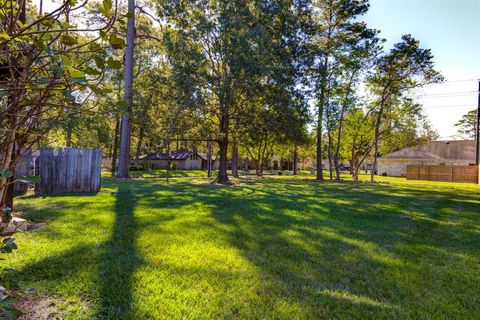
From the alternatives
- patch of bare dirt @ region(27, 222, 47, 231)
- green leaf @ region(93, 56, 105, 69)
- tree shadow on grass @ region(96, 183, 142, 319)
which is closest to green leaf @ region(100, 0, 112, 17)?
green leaf @ region(93, 56, 105, 69)

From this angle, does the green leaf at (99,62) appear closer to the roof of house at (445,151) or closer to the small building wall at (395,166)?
the roof of house at (445,151)

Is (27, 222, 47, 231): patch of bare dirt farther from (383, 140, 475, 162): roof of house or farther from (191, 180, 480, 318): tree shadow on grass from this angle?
(383, 140, 475, 162): roof of house

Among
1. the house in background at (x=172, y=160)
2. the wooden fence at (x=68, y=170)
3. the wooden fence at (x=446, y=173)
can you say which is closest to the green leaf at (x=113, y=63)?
the wooden fence at (x=68, y=170)

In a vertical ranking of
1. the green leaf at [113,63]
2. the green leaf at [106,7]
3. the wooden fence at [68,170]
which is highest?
the green leaf at [106,7]

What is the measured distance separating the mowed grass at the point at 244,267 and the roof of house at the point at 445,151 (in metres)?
40.1

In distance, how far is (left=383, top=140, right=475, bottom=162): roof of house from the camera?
38500 mm

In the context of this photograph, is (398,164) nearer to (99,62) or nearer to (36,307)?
(36,307)

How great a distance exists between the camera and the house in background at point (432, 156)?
1516 inches

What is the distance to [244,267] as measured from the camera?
3.36 meters

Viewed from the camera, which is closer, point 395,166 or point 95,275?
point 95,275

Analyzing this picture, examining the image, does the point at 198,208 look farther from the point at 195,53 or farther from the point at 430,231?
the point at 195,53

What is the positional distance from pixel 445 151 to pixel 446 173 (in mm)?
11382

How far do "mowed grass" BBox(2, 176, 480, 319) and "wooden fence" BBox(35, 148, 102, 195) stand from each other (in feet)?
8.94

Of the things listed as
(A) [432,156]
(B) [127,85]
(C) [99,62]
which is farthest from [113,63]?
(A) [432,156]
